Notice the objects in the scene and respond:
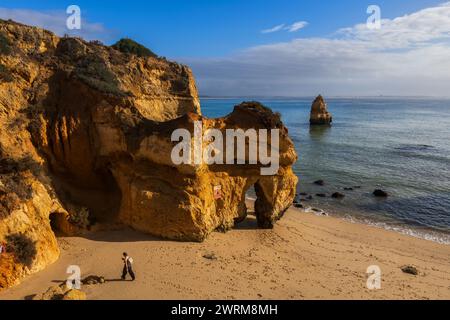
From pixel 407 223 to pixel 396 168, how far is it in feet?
52.7

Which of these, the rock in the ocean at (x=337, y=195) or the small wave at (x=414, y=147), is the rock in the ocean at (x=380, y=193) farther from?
the small wave at (x=414, y=147)

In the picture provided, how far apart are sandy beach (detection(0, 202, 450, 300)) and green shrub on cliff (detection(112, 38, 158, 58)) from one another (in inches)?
780

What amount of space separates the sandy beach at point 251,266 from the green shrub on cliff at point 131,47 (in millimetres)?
19810

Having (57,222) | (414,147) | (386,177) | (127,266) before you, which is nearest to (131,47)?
(57,222)

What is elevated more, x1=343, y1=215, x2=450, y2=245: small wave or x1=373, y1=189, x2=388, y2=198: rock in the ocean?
x1=373, y1=189, x2=388, y2=198: rock in the ocean

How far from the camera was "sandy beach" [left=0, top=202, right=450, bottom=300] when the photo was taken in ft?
41.5

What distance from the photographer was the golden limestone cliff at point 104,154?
15641 millimetres

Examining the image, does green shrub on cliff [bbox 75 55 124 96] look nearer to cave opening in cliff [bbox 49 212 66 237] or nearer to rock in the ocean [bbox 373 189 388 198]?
cave opening in cliff [bbox 49 212 66 237]

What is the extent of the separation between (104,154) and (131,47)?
1730cm

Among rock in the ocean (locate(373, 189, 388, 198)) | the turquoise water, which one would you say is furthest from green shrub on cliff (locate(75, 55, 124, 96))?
rock in the ocean (locate(373, 189, 388, 198))

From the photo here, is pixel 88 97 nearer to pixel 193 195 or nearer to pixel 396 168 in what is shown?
pixel 193 195

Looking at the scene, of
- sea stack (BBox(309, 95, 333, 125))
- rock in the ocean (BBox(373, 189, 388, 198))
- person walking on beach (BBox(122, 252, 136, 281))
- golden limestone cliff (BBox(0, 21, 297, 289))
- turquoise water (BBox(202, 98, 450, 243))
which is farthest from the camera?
sea stack (BBox(309, 95, 333, 125))

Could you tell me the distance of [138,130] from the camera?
54.6 feet

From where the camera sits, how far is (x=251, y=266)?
14695mm
